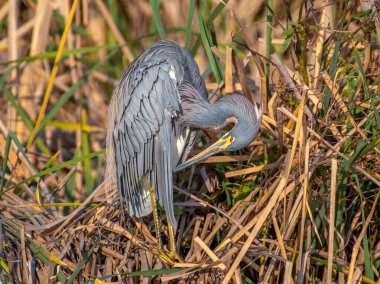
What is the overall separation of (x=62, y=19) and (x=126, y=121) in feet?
6.68

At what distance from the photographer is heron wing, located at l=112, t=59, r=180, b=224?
11.4 ft

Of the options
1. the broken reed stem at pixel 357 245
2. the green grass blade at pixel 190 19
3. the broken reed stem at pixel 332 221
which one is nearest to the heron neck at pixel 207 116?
the green grass blade at pixel 190 19

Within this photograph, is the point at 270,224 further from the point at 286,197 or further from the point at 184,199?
the point at 184,199

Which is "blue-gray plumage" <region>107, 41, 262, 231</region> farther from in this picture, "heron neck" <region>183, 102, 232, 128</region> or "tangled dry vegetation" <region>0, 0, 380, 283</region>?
"tangled dry vegetation" <region>0, 0, 380, 283</region>

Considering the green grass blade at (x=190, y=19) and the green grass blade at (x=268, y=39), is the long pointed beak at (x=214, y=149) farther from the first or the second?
the green grass blade at (x=190, y=19)

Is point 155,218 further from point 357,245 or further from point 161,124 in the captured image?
point 357,245

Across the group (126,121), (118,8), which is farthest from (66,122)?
(126,121)

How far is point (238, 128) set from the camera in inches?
131

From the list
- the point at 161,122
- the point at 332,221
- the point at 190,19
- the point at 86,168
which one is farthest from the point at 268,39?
the point at 86,168

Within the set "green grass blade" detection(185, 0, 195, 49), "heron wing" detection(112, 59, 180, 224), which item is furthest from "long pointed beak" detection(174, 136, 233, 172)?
"green grass blade" detection(185, 0, 195, 49)

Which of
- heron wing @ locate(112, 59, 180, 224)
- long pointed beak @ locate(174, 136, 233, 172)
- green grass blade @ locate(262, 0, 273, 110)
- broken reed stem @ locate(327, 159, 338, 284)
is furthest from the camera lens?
green grass blade @ locate(262, 0, 273, 110)

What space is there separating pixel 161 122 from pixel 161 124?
1cm

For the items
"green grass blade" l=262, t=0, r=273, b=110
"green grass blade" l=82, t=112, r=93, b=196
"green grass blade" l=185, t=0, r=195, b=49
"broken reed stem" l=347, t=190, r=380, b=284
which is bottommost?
"broken reed stem" l=347, t=190, r=380, b=284

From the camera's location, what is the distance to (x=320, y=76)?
346 cm
